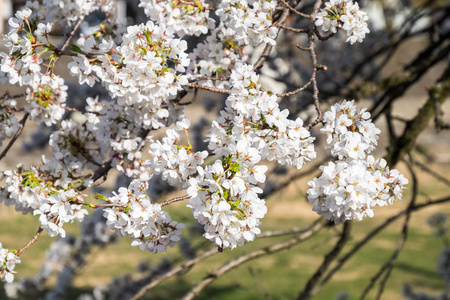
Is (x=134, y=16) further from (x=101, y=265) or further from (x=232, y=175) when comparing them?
(x=232, y=175)

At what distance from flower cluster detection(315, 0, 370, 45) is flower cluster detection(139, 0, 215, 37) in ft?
1.45

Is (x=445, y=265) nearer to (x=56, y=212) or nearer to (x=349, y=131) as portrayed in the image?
(x=349, y=131)

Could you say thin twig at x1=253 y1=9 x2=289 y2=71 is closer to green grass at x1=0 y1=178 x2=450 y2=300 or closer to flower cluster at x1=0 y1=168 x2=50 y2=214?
flower cluster at x1=0 y1=168 x2=50 y2=214

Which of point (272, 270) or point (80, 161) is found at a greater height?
point (272, 270)

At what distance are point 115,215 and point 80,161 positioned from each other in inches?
30.5

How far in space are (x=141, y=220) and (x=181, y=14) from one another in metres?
0.83

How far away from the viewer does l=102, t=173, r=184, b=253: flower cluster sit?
5.20 ft

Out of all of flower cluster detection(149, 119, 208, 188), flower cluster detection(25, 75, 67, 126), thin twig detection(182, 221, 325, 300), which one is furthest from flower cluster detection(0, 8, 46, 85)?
thin twig detection(182, 221, 325, 300)

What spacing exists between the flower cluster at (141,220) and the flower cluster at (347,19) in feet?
2.44

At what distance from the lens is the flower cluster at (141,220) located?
1585mm

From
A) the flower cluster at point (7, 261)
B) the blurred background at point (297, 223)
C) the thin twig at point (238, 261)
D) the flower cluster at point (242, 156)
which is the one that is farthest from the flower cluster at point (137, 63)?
the blurred background at point (297, 223)

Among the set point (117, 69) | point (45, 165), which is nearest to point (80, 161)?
point (45, 165)

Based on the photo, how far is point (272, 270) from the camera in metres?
7.53

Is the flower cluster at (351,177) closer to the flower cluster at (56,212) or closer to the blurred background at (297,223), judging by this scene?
the flower cluster at (56,212)
